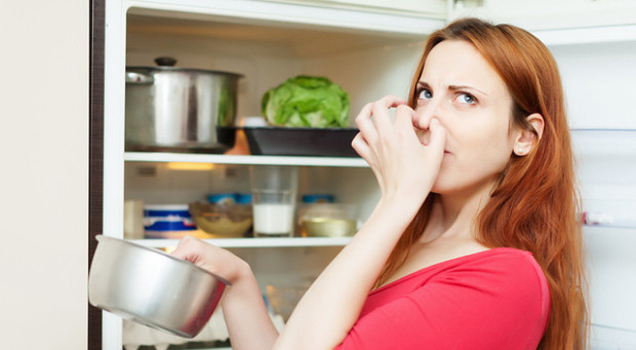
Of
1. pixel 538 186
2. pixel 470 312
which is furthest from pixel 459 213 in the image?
pixel 470 312

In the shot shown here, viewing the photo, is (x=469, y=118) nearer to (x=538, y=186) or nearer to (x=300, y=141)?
(x=538, y=186)

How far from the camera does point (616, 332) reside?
1242mm

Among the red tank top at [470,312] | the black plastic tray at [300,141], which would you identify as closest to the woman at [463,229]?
the red tank top at [470,312]

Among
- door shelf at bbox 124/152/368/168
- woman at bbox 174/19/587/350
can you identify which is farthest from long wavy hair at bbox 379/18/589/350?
door shelf at bbox 124/152/368/168

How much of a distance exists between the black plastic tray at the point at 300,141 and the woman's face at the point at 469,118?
0.56 meters

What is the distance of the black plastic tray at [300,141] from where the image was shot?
1519mm

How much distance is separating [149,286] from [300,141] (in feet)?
2.38

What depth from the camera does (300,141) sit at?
60.6 inches

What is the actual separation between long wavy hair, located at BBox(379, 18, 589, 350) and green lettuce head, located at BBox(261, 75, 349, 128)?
1.93ft
